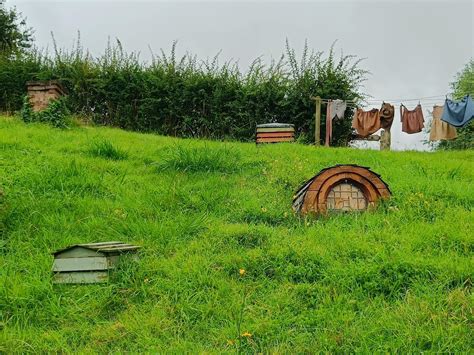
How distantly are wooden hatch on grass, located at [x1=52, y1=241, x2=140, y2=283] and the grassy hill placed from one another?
4.7 inches

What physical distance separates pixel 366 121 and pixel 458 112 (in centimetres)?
199

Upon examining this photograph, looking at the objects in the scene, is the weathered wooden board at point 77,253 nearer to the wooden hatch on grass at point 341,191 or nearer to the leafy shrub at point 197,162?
the wooden hatch on grass at point 341,191

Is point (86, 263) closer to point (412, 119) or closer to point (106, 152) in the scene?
point (106, 152)

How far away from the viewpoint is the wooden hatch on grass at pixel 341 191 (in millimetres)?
5176

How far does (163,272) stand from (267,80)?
945cm

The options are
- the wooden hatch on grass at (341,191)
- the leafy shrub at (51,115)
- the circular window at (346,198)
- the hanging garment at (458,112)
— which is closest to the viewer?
the wooden hatch on grass at (341,191)

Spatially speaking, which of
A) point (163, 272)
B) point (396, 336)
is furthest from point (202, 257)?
point (396, 336)

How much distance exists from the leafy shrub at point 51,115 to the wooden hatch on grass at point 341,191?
6205 millimetres

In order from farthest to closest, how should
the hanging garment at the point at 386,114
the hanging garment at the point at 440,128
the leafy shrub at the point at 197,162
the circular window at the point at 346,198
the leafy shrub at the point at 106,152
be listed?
the hanging garment at the point at 386,114, the hanging garment at the point at 440,128, the leafy shrub at the point at 106,152, the leafy shrub at the point at 197,162, the circular window at the point at 346,198

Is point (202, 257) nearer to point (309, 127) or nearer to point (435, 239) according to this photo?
point (435, 239)

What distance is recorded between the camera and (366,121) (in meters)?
11.3

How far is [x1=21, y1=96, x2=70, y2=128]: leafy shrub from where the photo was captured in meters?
9.71

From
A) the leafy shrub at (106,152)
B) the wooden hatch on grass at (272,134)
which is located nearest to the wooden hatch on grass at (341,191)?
the leafy shrub at (106,152)

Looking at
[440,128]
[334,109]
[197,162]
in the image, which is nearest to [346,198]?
[197,162]
